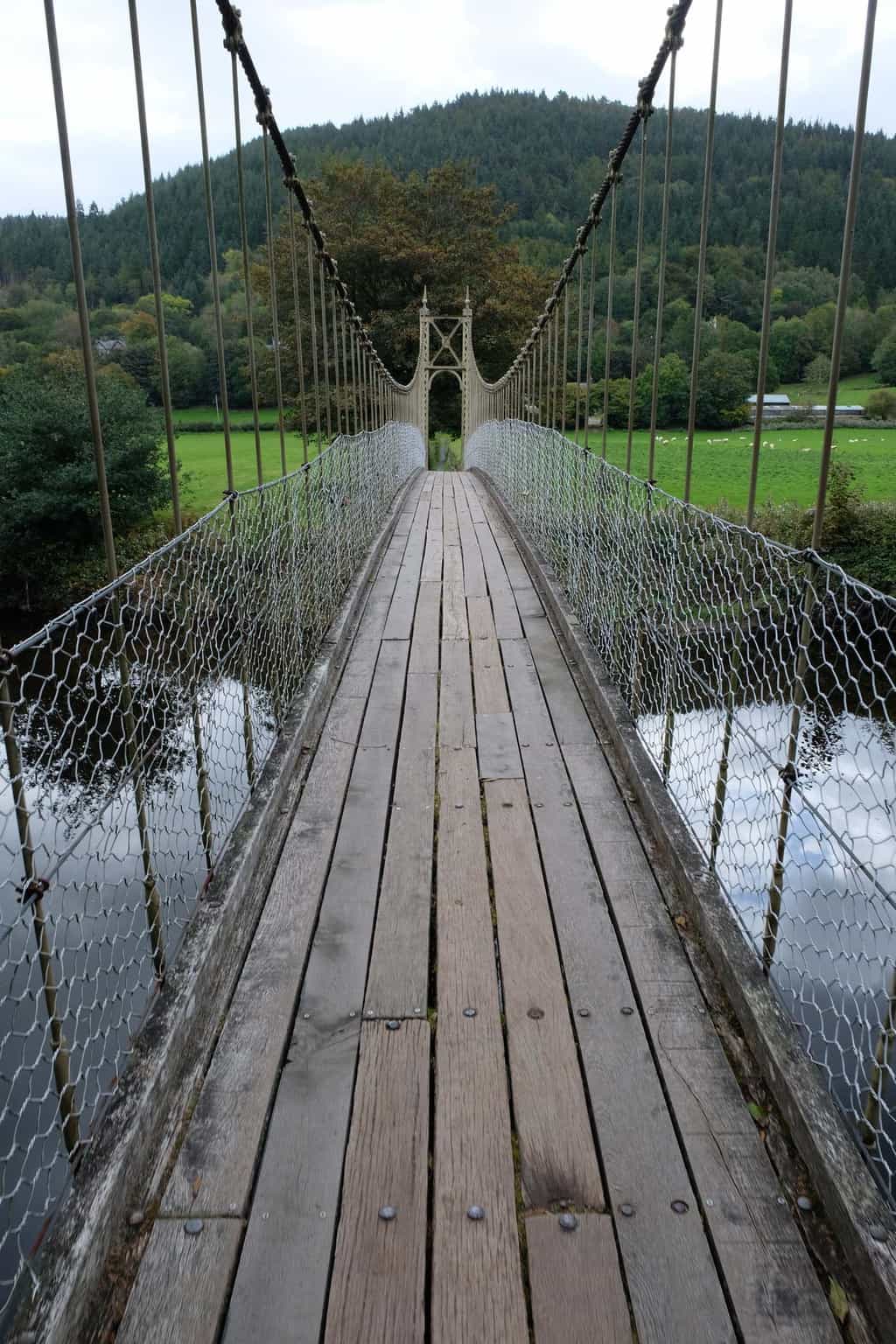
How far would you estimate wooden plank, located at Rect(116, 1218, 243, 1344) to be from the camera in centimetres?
98

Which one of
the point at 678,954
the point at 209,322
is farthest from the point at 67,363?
the point at 678,954

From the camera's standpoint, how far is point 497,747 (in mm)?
2621

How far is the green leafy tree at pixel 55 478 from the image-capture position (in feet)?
41.9

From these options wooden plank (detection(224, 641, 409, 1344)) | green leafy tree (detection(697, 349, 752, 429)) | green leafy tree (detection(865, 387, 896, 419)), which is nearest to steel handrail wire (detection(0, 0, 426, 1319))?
wooden plank (detection(224, 641, 409, 1344))

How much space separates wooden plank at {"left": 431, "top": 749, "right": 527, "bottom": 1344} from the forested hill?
13.1 ft

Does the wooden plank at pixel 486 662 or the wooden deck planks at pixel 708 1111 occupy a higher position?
the wooden deck planks at pixel 708 1111

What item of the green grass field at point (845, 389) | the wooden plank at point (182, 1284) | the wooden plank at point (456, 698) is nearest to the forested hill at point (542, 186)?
the green grass field at point (845, 389)

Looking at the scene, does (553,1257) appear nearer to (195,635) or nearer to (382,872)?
(382,872)

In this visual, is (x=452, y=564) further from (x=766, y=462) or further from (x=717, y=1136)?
(x=766, y=462)

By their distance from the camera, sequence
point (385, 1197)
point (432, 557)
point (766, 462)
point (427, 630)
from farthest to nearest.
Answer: point (766, 462)
point (432, 557)
point (427, 630)
point (385, 1197)

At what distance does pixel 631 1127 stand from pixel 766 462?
20.9 metres

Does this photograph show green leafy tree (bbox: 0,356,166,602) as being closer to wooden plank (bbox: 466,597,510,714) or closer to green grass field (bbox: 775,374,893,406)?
green grass field (bbox: 775,374,893,406)

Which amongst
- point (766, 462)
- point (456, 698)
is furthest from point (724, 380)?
point (766, 462)

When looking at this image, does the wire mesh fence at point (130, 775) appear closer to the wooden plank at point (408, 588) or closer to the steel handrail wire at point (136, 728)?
the steel handrail wire at point (136, 728)
